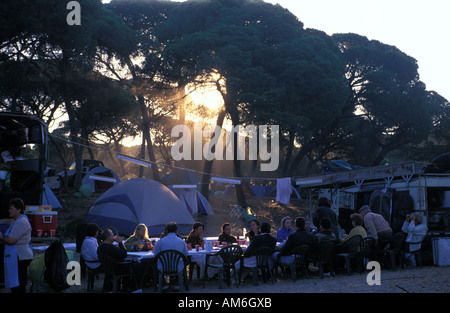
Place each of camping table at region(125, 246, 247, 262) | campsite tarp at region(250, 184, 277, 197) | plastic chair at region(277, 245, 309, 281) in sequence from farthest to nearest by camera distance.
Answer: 1. campsite tarp at region(250, 184, 277, 197)
2. plastic chair at region(277, 245, 309, 281)
3. camping table at region(125, 246, 247, 262)

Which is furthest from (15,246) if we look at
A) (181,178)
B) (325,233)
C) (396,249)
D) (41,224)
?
(181,178)

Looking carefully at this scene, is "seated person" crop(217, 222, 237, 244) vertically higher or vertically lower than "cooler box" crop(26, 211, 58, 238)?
lower

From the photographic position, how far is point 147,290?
7836 mm

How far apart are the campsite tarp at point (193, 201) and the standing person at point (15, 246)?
1344 centimetres

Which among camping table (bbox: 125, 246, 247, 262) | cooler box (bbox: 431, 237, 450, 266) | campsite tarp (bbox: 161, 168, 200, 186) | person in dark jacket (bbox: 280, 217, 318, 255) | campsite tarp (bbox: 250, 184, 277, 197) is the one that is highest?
campsite tarp (bbox: 161, 168, 200, 186)

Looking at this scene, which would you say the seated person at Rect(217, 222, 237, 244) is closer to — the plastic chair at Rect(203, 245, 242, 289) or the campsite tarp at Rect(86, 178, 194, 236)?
the plastic chair at Rect(203, 245, 242, 289)

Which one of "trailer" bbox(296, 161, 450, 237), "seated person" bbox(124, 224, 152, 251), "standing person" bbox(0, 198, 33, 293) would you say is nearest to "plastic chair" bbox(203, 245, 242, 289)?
"seated person" bbox(124, 224, 152, 251)

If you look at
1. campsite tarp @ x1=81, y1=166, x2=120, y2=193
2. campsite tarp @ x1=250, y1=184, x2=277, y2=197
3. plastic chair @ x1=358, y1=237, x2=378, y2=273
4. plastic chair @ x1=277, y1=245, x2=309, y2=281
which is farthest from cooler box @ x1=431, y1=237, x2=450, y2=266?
campsite tarp @ x1=250, y1=184, x2=277, y2=197

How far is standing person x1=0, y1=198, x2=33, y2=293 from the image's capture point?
249 inches

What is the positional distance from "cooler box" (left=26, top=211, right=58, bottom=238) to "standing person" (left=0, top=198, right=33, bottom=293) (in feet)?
5.09

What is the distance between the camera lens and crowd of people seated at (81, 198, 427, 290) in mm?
7477

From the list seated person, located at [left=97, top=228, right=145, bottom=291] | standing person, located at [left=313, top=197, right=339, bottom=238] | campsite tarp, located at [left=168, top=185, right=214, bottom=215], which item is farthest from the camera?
campsite tarp, located at [left=168, top=185, right=214, bottom=215]

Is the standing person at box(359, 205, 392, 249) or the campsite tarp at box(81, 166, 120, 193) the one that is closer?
the standing person at box(359, 205, 392, 249)

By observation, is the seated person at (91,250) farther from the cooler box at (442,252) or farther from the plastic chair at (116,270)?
the cooler box at (442,252)
